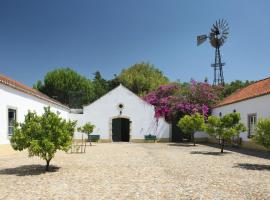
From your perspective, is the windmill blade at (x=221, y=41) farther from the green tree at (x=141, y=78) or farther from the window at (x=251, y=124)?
the window at (x=251, y=124)

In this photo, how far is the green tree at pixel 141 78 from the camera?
47.6 metres

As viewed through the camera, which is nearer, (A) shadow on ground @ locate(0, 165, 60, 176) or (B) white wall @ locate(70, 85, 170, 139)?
(A) shadow on ground @ locate(0, 165, 60, 176)

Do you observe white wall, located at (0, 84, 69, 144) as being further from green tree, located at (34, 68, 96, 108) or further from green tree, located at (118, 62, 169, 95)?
green tree, located at (34, 68, 96, 108)

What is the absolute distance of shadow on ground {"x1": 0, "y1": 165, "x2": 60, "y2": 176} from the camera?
1052cm

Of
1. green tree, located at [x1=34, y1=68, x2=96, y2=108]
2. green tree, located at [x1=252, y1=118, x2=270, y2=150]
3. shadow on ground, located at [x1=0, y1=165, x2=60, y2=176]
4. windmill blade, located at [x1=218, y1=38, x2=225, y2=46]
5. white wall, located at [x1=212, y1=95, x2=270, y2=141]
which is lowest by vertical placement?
shadow on ground, located at [x1=0, y1=165, x2=60, y2=176]

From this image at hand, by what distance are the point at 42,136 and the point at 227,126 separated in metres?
11.0

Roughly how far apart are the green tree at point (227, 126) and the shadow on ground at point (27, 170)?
9.95 m

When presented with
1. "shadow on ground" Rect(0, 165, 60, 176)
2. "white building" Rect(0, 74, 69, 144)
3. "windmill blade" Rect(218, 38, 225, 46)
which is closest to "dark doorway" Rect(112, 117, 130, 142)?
"white building" Rect(0, 74, 69, 144)

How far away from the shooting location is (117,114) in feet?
101

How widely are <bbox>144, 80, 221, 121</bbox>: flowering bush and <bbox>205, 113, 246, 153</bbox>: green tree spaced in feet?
39.5

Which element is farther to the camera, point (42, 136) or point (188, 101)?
point (188, 101)

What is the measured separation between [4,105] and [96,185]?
976cm

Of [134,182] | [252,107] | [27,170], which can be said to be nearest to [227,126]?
[252,107]

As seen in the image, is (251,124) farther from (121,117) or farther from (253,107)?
(121,117)
